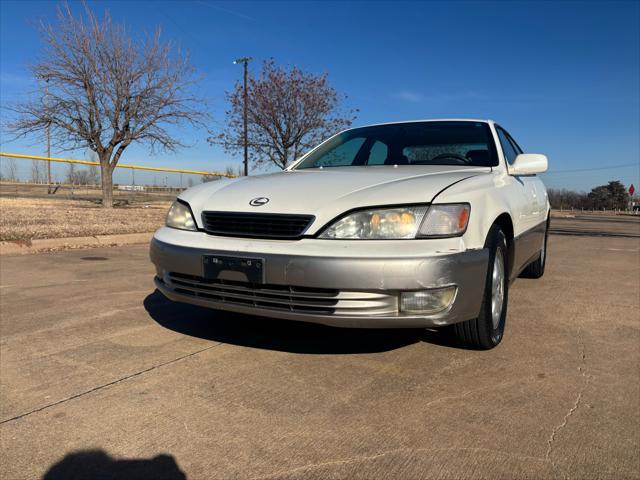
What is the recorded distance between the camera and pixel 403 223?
2.46 meters

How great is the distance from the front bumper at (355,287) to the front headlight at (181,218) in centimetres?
41

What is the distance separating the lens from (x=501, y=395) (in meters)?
2.42

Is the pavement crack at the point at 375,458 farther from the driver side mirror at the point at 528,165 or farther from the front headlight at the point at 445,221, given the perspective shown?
the driver side mirror at the point at 528,165

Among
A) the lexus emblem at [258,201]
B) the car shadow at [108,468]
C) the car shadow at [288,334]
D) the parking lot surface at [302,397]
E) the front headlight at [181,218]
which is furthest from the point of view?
the car shadow at [288,334]

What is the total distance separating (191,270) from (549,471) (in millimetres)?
1959

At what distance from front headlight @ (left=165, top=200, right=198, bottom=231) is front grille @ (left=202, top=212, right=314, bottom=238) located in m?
0.14

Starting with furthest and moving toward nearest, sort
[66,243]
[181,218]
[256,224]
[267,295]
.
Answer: [66,243]
[181,218]
[256,224]
[267,295]

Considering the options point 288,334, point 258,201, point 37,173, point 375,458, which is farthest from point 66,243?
point 37,173

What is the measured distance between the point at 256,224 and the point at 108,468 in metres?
1.36

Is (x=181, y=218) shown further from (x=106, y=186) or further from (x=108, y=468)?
(x=106, y=186)

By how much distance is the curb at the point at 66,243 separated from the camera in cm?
696

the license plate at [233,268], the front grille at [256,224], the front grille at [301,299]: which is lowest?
the front grille at [301,299]

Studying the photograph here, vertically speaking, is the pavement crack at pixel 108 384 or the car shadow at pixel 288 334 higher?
the car shadow at pixel 288 334

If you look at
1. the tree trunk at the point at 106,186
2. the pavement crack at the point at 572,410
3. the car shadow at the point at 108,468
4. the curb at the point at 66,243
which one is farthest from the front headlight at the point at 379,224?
the tree trunk at the point at 106,186
